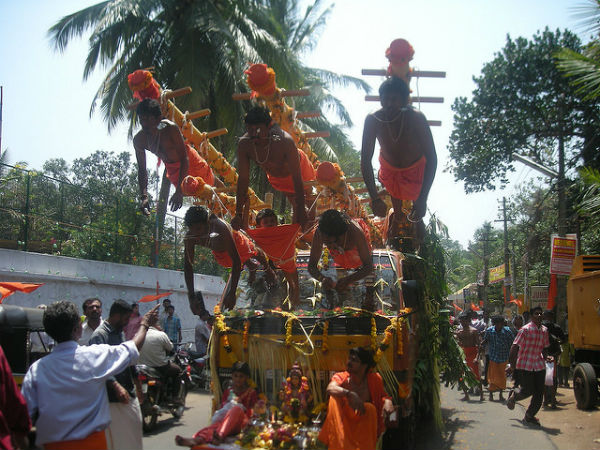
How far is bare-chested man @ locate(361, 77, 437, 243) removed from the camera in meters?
4.76

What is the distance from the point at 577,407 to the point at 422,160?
6975mm

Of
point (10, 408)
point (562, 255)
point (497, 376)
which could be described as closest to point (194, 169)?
point (10, 408)

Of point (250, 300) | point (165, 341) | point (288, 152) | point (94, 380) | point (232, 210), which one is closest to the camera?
point (94, 380)

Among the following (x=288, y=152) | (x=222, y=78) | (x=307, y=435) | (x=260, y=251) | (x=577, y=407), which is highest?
(x=222, y=78)

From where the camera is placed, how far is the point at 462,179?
65.7ft

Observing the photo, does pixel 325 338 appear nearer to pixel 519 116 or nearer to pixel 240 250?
pixel 240 250

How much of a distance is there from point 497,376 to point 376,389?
24.1 ft

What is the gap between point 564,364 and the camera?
12633 mm

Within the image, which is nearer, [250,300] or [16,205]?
[250,300]

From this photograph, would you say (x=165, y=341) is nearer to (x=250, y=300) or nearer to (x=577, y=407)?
(x=250, y=300)

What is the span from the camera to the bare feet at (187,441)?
4.17 metres


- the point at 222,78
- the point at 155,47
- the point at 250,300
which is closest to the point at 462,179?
the point at 222,78

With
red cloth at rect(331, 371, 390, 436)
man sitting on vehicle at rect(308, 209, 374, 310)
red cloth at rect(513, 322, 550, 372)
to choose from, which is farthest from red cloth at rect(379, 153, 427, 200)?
red cloth at rect(513, 322, 550, 372)

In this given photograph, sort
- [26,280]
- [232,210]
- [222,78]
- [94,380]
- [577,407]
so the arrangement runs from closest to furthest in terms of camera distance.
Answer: [94,380] < [232,210] < [577,407] < [26,280] < [222,78]
